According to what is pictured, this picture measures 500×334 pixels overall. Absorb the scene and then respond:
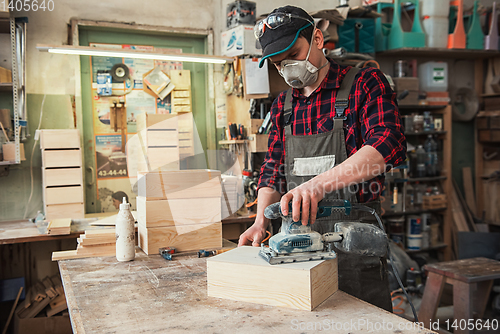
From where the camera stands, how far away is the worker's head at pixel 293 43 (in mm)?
1577

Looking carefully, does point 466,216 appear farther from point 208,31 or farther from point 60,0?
point 60,0

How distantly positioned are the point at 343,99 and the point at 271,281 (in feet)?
2.69

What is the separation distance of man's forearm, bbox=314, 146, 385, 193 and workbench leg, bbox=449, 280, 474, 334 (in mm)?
1787

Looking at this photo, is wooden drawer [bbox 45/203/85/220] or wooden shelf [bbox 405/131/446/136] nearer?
wooden drawer [bbox 45/203/85/220]

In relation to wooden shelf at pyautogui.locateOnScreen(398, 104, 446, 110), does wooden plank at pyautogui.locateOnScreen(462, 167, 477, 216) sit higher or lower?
lower

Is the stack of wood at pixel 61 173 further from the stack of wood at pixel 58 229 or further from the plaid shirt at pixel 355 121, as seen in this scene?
the plaid shirt at pixel 355 121

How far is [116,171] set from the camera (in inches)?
155

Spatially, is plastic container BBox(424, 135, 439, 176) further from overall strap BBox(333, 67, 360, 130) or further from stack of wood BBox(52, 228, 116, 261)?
stack of wood BBox(52, 228, 116, 261)

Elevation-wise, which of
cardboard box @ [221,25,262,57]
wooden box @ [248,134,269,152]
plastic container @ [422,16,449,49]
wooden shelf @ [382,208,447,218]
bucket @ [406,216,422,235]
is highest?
plastic container @ [422,16,449,49]

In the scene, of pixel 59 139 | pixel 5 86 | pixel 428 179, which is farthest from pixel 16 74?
pixel 428 179

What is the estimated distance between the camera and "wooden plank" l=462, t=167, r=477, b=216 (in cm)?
505

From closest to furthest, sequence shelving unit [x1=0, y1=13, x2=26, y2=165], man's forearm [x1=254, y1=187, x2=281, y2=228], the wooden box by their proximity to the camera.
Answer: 1. man's forearm [x1=254, y1=187, x2=281, y2=228]
2. shelving unit [x1=0, y1=13, x2=26, y2=165]
3. the wooden box

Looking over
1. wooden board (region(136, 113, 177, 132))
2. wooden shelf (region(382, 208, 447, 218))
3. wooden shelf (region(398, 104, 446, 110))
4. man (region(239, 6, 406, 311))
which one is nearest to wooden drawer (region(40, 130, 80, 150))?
wooden board (region(136, 113, 177, 132))

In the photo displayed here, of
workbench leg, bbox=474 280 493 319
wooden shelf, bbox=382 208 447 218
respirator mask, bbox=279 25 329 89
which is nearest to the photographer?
respirator mask, bbox=279 25 329 89
